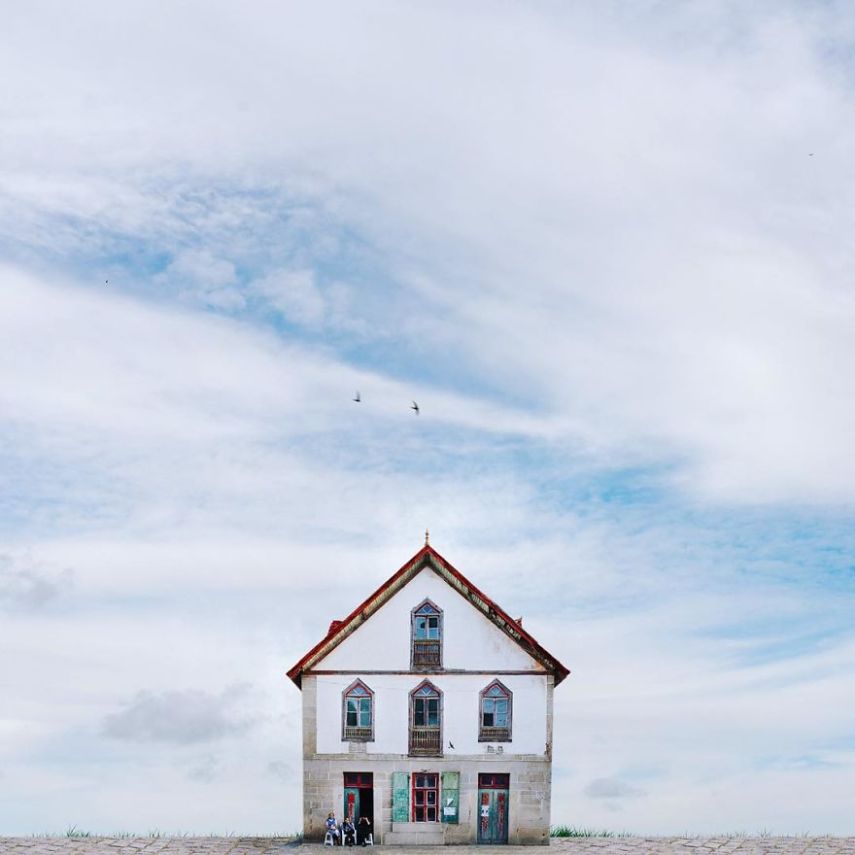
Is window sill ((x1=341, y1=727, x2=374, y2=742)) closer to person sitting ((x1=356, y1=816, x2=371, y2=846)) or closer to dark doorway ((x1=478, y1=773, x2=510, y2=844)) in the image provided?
person sitting ((x1=356, y1=816, x2=371, y2=846))

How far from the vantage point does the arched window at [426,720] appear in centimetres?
6669

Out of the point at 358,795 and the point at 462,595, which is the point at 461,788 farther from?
the point at 462,595

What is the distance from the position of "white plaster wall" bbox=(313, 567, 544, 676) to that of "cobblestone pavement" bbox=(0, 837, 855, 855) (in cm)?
606

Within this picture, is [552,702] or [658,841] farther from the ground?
[552,702]

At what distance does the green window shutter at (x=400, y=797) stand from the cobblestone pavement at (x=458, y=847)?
1.04 metres

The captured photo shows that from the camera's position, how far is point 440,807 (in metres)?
66.5

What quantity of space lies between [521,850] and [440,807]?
3069 millimetres

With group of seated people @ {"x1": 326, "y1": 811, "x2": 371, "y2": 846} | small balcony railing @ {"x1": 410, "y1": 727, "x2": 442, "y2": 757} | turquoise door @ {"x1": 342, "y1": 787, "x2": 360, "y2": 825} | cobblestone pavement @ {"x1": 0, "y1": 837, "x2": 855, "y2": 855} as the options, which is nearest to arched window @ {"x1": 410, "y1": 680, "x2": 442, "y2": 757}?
small balcony railing @ {"x1": 410, "y1": 727, "x2": 442, "y2": 757}

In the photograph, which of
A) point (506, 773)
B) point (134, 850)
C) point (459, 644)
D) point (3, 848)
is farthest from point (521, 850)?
point (3, 848)

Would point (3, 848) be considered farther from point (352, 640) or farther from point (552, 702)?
point (552, 702)

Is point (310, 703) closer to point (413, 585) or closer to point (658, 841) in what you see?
point (413, 585)

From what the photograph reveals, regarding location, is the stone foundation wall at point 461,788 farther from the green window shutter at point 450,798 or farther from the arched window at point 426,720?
the arched window at point 426,720

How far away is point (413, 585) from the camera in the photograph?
67.4 m

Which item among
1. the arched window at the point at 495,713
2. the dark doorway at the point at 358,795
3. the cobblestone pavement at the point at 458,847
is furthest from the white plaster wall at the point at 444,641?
the cobblestone pavement at the point at 458,847
